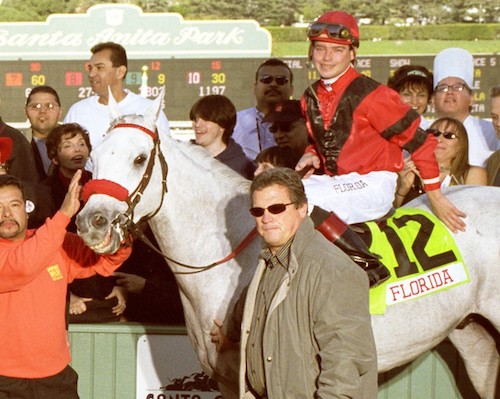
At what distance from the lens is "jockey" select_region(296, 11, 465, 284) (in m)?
4.73

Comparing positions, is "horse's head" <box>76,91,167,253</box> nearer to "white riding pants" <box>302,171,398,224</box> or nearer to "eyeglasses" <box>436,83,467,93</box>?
"white riding pants" <box>302,171,398,224</box>

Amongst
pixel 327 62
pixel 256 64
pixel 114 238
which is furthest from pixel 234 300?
pixel 256 64

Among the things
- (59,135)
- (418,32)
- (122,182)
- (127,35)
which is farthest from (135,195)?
(418,32)

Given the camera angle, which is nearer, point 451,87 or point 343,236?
point 343,236

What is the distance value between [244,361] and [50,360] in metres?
1.21

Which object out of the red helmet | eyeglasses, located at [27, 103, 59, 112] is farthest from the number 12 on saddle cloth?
eyeglasses, located at [27, 103, 59, 112]

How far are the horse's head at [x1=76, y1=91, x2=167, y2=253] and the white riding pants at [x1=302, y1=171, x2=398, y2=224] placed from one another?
759mm

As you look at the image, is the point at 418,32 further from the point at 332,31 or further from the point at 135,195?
the point at 135,195

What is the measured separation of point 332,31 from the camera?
15.7ft

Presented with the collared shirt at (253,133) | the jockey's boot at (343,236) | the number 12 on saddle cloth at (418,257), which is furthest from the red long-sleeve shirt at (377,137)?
the collared shirt at (253,133)

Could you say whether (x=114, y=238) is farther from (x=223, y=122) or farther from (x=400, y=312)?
(x=223, y=122)

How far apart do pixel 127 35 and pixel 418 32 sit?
8.52 meters

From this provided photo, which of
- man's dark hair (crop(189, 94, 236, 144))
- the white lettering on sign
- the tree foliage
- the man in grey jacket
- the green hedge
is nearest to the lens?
the man in grey jacket

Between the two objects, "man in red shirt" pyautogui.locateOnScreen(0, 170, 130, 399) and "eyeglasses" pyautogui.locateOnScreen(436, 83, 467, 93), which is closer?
"man in red shirt" pyautogui.locateOnScreen(0, 170, 130, 399)
